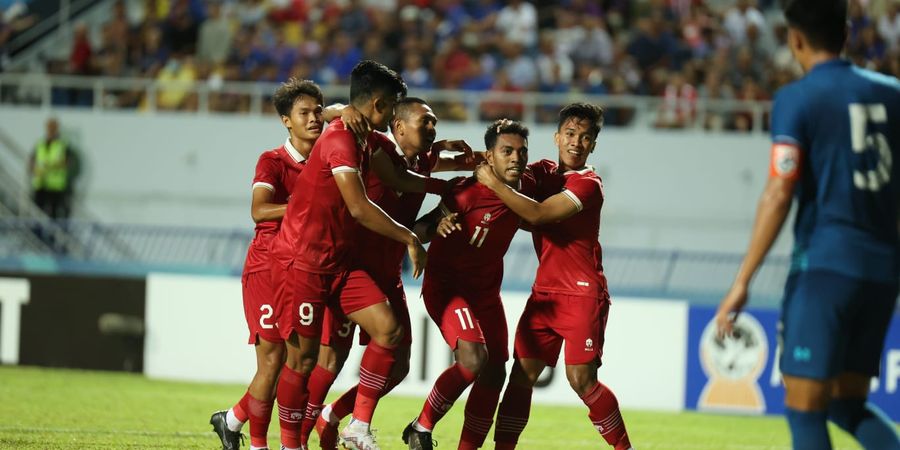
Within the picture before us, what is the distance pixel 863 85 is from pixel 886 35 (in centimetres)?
1541

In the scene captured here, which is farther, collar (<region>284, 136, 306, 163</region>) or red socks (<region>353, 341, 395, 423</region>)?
collar (<region>284, 136, 306, 163</region>)

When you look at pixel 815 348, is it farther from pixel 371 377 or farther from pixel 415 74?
pixel 415 74

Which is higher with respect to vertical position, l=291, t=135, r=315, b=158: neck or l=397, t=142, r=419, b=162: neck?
l=397, t=142, r=419, b=162: neck

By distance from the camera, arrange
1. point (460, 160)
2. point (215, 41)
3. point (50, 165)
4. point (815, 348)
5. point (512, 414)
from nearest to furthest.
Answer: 1. point (815, 348)
2. point (512, 414)
3. point (460, 160)
4. point (50, 165)
5. point (215, 41)

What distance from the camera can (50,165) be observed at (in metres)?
18.5

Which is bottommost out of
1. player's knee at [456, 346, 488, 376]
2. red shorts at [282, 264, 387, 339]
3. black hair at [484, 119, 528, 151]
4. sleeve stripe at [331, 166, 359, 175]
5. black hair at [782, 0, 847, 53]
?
player's knee at [456, 346, 488, 376]

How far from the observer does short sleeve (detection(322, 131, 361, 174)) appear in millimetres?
6785

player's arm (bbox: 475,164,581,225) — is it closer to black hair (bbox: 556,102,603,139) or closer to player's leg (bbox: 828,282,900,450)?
black hair (bbox: 556,102,603,139)

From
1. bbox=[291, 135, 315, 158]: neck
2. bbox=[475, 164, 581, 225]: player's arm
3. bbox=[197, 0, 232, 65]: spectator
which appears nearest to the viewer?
bbox=[475, 164, 581, 225]: player's arm

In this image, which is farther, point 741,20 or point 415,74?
point 741,20

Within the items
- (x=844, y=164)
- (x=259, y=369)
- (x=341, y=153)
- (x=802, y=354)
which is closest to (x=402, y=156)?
(x=341, y=153)

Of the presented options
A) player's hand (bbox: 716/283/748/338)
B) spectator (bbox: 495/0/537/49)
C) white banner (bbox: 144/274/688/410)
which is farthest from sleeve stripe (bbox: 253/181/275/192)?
spectator (bbox: 495/0/537/49)

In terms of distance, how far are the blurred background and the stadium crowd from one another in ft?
0.11

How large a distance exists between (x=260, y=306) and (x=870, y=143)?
13.8 ft
